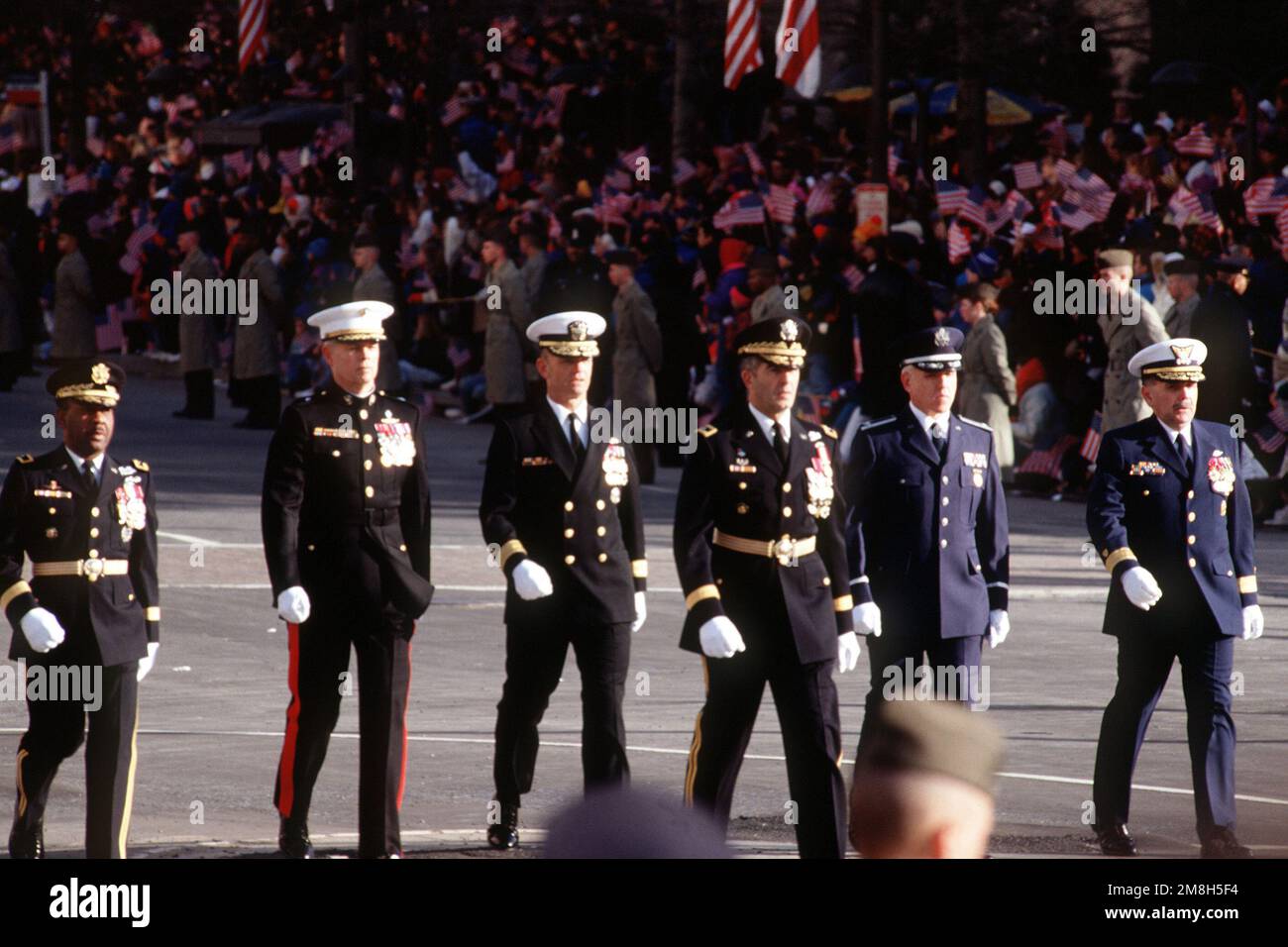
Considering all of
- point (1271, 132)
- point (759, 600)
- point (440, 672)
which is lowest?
point (440, 672)

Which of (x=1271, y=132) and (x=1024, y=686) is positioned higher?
(x=1271, y=132)

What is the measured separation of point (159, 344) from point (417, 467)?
87.3 feet

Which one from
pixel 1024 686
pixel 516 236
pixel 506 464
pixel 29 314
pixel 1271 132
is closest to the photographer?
pixel 506 464

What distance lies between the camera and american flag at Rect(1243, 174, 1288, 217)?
20234mm

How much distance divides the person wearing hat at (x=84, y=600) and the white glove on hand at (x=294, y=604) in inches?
17.0

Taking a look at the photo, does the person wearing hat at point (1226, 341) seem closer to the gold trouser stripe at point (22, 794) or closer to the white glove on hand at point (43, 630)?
the gold trouser stripe at point (22, 794)

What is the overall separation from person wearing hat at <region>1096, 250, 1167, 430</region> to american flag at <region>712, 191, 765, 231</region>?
798 cm

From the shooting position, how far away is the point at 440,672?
13344 mm

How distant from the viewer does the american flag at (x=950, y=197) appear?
2397 centimetres

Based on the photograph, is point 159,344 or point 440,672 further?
point 159,344

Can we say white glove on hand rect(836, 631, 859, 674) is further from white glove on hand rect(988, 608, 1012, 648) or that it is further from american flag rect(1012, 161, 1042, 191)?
american flag rect(1012, 161, 1042, 191)

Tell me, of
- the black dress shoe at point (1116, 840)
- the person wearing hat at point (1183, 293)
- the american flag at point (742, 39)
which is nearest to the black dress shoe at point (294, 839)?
the black dress shoe at point (1116, 840)
